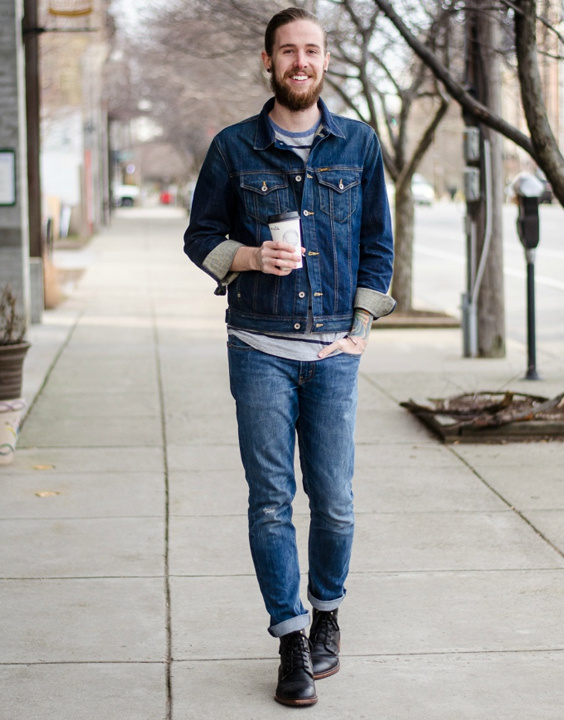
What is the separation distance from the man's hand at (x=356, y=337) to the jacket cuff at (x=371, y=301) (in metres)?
0.02

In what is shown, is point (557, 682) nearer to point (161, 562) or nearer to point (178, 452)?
point (161, 562)

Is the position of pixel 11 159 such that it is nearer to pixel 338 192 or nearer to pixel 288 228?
pixel 338 192

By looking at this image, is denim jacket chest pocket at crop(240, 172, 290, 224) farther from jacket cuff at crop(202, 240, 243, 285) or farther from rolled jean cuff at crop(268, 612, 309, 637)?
rolled jean cuff at crop(268, 612, 309, 637)

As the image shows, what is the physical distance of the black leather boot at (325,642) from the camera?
4.02m

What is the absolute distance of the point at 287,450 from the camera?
3.85 metres

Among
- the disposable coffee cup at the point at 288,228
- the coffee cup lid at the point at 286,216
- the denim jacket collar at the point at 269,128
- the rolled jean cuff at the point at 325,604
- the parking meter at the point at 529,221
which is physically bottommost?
the rolled jean cuff at the point at 325,604

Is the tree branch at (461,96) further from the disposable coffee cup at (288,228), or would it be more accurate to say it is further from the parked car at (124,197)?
the parked car at (124,197)

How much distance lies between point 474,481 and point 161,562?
2.16m

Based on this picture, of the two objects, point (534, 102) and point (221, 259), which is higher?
point (534, 102)

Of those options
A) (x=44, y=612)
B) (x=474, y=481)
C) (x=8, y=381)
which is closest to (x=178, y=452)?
(x=8, y=381)

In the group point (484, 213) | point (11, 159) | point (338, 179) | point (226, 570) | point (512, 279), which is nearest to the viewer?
point (338, 179)

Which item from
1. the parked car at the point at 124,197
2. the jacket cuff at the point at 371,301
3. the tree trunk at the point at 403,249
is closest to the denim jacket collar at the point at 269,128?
the jacket cuff at the point at 371,301

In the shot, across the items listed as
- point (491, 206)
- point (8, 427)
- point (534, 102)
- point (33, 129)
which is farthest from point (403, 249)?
point (8, 427)

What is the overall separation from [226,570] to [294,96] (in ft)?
7.25
